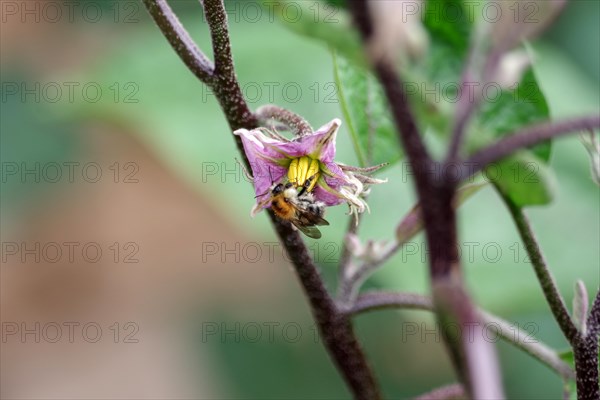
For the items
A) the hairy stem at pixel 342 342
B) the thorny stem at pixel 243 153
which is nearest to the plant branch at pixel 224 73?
the thorny stem at pixel 243 153

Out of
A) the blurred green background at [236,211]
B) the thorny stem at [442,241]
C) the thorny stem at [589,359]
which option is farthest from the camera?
the blurred green background at [236,211]

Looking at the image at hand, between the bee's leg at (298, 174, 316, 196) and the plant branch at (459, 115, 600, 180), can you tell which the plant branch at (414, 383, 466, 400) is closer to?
the bee's leg at (298, 174, 316, 196)

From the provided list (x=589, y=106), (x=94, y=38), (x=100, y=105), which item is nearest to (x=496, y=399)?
(x=589, y=106)

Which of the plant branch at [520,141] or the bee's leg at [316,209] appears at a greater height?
the plant branch at [520,141]

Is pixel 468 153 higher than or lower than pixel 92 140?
higher

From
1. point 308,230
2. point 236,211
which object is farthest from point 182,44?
point 236,211

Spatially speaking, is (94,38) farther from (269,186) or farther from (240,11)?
(269,186)

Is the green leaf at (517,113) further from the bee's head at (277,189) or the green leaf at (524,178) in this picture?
the bee's head at (277,189)
